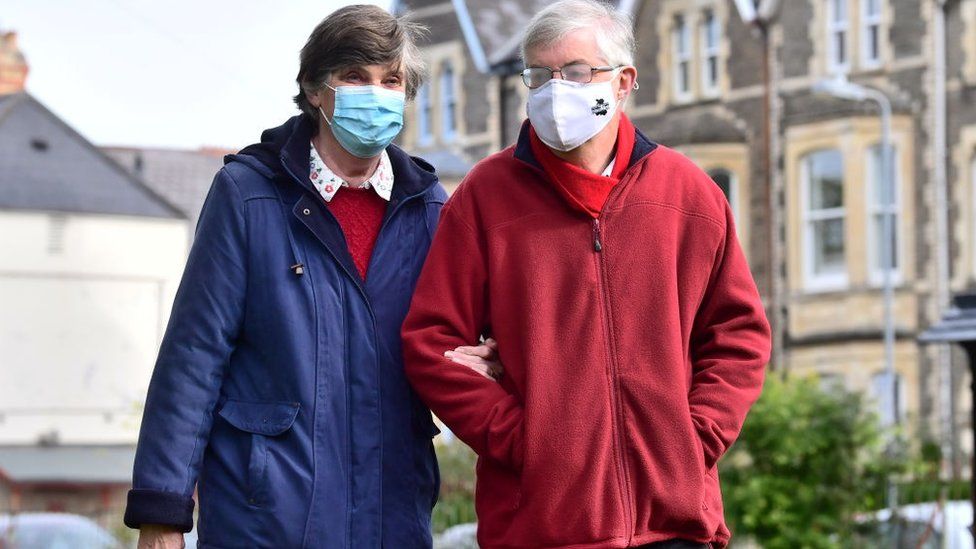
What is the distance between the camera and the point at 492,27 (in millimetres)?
34625

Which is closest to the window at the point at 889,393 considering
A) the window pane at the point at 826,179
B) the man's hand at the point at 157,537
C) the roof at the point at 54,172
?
the window pane at the point at 826,179

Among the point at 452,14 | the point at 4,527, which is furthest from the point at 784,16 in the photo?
the point at 4,527

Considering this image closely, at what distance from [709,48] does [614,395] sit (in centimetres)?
2850

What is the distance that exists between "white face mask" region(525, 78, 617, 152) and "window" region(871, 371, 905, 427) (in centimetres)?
2551

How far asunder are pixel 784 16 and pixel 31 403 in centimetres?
1613

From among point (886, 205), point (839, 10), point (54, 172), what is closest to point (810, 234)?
point (886, 205)

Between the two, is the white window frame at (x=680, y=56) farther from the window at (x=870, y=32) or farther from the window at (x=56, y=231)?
the window at (x=56, y=231)

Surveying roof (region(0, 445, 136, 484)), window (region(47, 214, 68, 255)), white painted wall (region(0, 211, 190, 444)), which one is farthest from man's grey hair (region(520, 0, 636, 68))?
window (region(47, 214, 68, 255))

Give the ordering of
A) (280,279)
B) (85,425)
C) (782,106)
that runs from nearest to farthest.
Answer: (280,279) → (85,425) → (782,106)

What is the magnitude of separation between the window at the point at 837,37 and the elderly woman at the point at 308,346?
26.4m

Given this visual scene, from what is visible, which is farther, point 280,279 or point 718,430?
point 280,279

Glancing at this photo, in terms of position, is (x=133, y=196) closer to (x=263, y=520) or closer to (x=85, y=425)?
(x=85, y=425)

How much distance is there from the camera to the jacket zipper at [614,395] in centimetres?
368

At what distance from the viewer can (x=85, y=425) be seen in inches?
758
